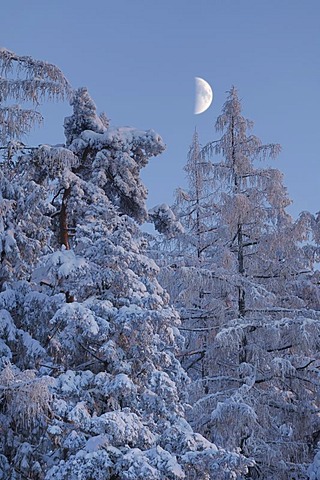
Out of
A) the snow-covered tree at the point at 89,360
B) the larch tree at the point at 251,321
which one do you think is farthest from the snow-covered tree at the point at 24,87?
the larch tree at the point at 251,321

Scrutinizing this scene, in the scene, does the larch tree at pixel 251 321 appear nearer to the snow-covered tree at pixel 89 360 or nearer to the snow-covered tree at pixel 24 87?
the snow-covered tree at pixel 89 360

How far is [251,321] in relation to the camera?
41.2 ft

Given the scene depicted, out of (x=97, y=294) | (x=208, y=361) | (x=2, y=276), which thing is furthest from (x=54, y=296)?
(x=208, y=361)

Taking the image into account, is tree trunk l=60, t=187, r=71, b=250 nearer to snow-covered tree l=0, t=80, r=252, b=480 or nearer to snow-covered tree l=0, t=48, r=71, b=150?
snow-covered tree l=0, t=80, r=252, b=480

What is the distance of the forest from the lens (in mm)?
8664

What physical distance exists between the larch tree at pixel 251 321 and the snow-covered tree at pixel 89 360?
6.63ft

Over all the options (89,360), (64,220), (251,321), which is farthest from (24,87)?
(251,321)

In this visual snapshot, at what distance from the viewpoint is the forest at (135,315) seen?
8.66m

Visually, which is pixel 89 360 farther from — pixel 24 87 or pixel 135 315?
pixel 24 87

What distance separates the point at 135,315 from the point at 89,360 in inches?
53.3

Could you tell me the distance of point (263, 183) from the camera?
1408 cm

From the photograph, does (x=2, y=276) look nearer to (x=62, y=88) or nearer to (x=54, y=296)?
(x=54, y=296)

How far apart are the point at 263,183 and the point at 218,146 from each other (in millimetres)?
1641

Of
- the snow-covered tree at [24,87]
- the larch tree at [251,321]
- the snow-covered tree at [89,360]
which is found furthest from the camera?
the larch tree at [251,321]
